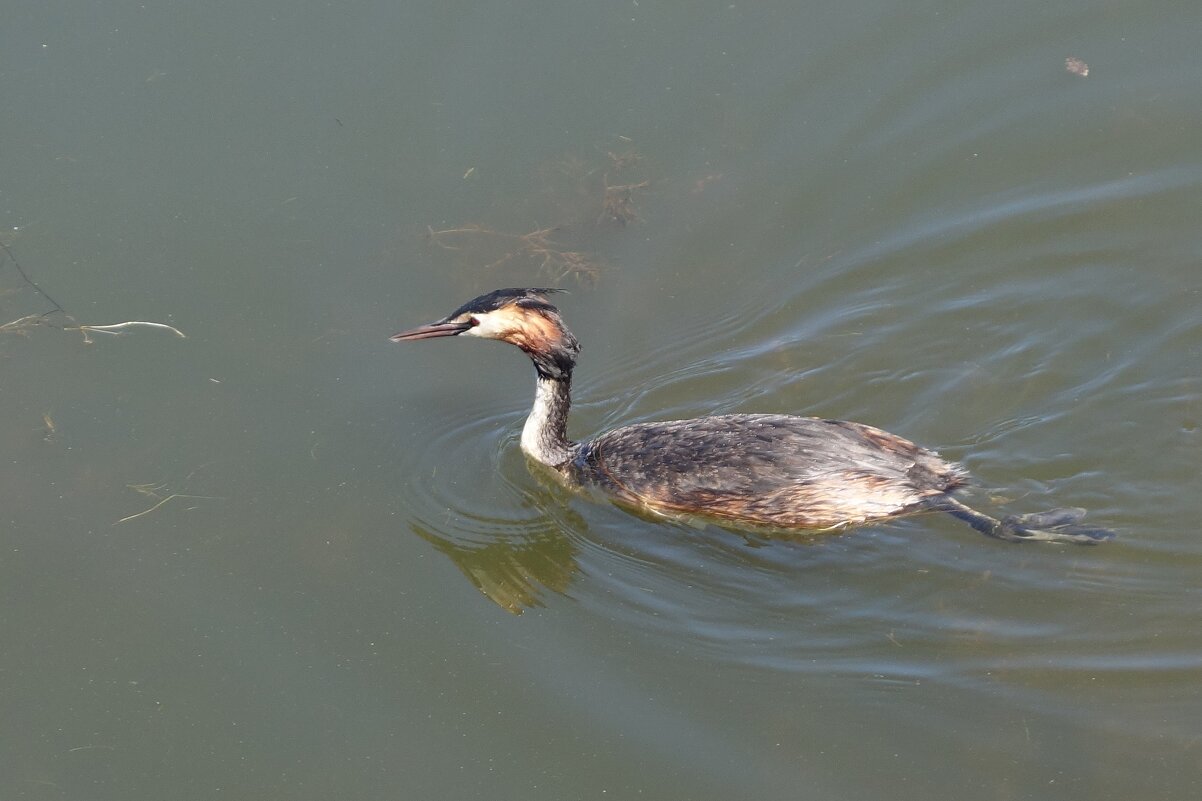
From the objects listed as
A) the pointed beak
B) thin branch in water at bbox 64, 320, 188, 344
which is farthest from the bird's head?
thin branch in water at bbox 64, 320, 188, 344

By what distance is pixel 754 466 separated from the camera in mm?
6062

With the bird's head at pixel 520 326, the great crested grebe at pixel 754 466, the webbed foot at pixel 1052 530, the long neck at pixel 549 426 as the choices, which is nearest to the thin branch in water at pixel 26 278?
the bird's head at pixel 520 326

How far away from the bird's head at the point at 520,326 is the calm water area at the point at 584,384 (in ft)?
2.52

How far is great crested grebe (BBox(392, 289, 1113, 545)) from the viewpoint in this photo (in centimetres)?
602

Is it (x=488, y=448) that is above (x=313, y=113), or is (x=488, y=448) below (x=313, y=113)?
below

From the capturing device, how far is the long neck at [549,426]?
666 centimetres

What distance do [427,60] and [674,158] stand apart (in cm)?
192

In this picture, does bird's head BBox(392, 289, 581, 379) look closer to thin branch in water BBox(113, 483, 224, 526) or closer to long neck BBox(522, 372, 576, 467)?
long neck BBox(522, 372, 576, 467)

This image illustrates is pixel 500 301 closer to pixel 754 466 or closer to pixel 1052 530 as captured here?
pixel 754 466

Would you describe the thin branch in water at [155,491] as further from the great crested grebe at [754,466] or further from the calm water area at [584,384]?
the great crested grebe at [754,466]

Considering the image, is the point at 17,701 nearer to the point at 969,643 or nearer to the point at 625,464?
the point at 625,464

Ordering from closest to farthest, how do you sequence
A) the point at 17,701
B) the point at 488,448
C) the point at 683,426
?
the point at 17,701
the point at 683,426
the point at 488,448

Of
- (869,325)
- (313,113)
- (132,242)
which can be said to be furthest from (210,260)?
(869,325)

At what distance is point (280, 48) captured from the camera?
347 inches
